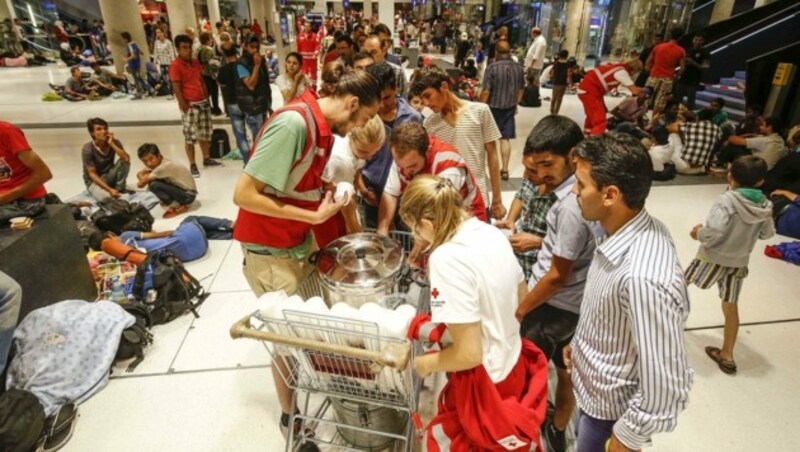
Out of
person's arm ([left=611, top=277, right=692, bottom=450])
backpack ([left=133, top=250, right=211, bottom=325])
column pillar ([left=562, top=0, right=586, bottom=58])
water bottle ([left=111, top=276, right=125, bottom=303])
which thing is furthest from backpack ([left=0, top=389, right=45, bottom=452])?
column pillar ([left=562, top=0, right=586, bottom=58])

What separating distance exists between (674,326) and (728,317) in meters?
2.31

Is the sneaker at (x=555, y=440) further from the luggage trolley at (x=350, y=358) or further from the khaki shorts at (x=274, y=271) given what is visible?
the khaki shorts at (x=274, y=271)

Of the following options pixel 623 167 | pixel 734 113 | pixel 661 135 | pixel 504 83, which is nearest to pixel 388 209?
pixel 623 167

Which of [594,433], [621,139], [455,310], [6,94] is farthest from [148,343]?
[6,94]

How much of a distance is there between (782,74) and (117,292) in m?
10.2

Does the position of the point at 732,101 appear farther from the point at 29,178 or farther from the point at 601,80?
the point at 29,178

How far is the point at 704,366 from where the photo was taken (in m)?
3.11

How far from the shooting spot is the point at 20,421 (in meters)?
2.39

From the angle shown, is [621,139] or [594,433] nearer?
[621,139]

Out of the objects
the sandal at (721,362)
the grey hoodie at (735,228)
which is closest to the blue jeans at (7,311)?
the grey hoodie at (735,228)

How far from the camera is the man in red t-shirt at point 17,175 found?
10.6ft

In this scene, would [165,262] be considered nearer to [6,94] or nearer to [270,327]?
[270,327]

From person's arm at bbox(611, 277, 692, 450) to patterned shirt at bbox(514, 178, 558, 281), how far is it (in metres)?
0.94

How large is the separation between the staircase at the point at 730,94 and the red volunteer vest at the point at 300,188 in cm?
1043
